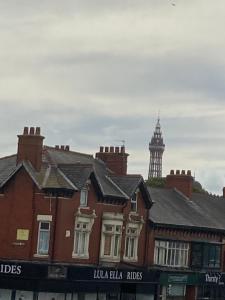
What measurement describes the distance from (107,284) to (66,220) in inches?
214

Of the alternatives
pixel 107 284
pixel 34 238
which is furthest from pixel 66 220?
pixel 107 284

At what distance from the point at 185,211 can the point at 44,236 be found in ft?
45.0

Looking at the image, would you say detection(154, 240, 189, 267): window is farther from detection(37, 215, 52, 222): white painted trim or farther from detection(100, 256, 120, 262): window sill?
detection(37, 215, 52, 222): white painted trim

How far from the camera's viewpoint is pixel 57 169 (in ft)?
144

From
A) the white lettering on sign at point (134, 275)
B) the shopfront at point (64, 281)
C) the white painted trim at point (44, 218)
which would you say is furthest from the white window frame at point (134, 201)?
the white painted trim at point (44, 218)

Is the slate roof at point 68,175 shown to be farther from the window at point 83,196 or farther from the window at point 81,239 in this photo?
the window at point 81,239

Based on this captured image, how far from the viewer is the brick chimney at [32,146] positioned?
42.8 metres

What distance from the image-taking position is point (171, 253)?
49.7m

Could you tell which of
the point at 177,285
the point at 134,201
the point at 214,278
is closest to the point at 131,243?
the point at 134,201

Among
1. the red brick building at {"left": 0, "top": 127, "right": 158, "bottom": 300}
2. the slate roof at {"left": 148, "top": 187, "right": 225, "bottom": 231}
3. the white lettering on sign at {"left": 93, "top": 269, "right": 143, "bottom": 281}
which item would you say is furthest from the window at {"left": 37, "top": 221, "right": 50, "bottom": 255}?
the slate roof at {"left": 148, "top": 187, "right": 225, "bottom": 231}

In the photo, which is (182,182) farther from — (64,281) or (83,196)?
(64,281)

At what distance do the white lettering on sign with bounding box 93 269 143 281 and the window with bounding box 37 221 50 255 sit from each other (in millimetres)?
3271

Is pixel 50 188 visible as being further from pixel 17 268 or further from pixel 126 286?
pixel 126 286

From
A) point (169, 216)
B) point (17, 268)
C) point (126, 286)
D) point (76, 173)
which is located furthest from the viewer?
point (169, 216)
